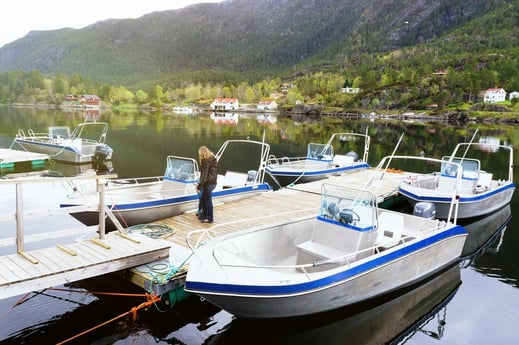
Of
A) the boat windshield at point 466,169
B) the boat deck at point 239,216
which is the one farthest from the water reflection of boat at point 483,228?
the boat deck at point 239,216

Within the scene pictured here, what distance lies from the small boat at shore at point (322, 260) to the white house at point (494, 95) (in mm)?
148431

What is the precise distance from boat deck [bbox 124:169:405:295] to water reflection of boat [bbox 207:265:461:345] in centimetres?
170

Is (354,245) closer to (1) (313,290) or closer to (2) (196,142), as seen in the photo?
(1) (313,290)

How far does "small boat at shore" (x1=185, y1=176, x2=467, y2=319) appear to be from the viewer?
775 centimetres

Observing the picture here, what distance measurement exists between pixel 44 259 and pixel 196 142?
38.1 m

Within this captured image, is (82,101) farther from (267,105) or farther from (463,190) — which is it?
(463,190)

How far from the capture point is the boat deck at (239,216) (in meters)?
8.95

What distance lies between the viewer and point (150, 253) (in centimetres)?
926

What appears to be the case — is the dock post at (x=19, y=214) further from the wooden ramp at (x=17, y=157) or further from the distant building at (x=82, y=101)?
the distant building at (x=82, y=101)

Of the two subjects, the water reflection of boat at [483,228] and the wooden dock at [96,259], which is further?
the water reflection of boat at [483,228]

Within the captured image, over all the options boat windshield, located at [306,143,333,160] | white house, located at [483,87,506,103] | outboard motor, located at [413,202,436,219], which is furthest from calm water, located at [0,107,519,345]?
white house, located at [483,87,506,103]

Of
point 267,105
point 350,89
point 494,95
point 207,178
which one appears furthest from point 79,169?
point 350,89

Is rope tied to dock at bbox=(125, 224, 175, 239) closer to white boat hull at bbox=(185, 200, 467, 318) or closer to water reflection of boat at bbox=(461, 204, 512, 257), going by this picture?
white boat hull at bbox=(185, 200, 467, 318)

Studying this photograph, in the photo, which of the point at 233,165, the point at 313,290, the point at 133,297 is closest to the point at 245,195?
the point at 133,297
